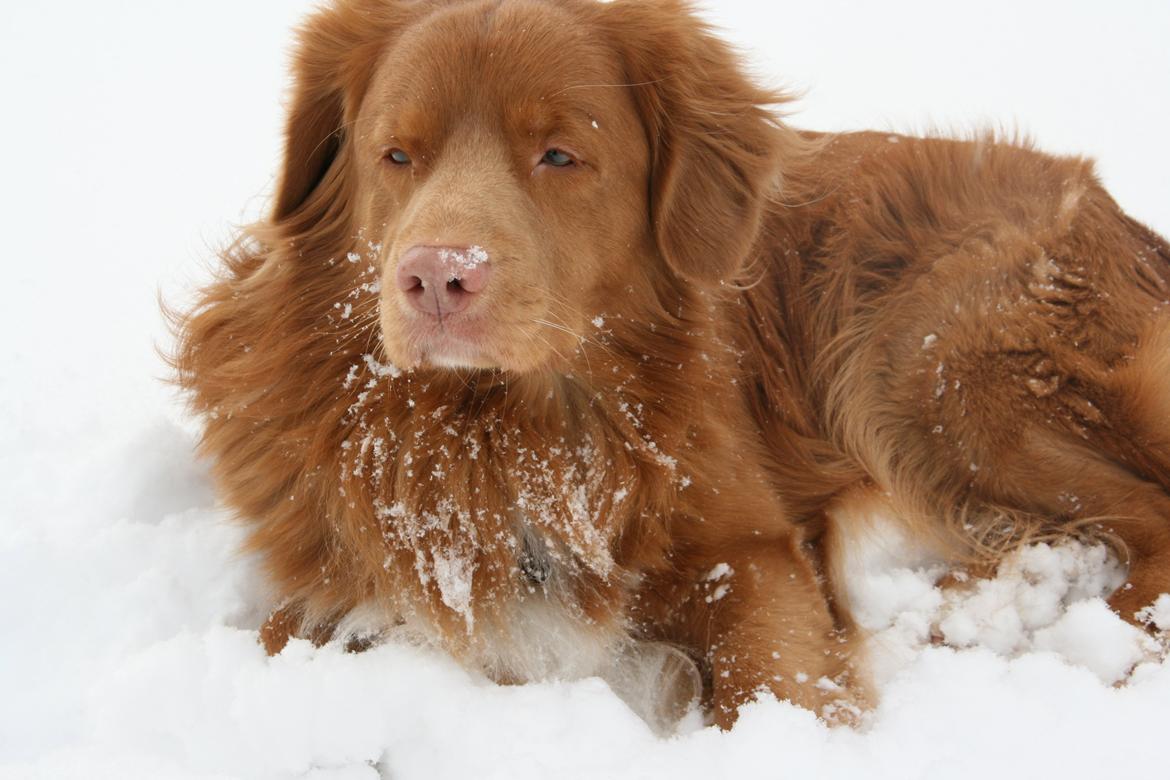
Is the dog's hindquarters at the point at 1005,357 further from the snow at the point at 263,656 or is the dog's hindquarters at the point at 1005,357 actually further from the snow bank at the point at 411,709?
the snow bank at the point at 411,709

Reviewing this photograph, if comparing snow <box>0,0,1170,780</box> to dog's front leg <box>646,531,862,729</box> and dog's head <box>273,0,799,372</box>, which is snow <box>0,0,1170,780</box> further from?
dog's head <box>273,0,799,372</box>

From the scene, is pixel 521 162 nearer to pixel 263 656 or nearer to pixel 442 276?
pixel 442 276

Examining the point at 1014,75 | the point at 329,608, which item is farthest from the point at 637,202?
the point at 1014,75

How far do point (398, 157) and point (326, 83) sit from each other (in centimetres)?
53

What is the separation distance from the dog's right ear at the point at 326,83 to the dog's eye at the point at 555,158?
0.66 meters

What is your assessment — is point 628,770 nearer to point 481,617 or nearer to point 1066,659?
point 481,617

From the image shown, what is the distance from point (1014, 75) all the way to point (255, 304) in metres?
8.09

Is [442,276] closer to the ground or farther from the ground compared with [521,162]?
closer to the ground

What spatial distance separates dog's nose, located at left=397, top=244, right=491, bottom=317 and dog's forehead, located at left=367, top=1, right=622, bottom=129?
0.53 meters

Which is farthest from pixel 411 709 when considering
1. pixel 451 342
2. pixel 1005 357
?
pixel 1005 357

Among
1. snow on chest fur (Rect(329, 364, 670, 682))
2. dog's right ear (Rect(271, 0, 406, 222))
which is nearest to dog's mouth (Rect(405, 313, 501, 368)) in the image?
snow on chest fur (Rect(329, 364, 670, 682))

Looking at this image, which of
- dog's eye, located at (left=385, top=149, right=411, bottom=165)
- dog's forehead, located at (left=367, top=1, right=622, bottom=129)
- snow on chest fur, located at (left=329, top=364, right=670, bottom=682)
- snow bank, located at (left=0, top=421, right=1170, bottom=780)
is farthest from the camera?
snow on chest fur, located at (left=329, top=364, right=670, bottom=682)

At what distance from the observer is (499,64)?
271 centimetres

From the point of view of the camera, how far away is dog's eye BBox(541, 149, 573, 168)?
9.14 ft
